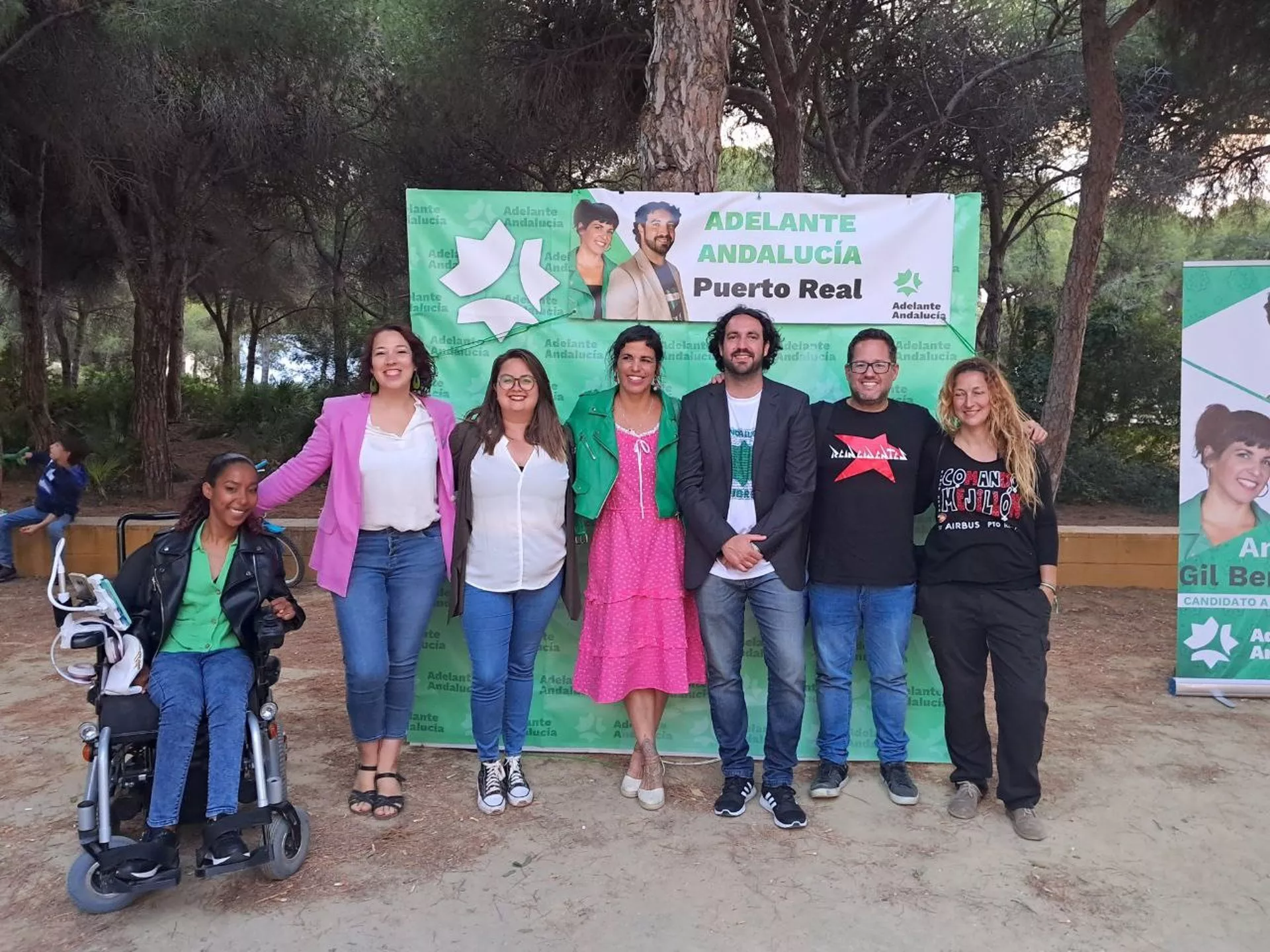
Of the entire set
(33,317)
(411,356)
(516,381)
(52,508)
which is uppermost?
(33,317)

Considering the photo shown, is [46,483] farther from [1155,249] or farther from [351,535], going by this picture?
[1155,249]

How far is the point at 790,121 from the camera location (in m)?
7.82

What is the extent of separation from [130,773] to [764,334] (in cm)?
259

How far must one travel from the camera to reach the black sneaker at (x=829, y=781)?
350 centimetres

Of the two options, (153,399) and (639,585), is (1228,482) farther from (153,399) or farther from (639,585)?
(153,399)

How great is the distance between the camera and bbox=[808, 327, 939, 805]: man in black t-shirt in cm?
336

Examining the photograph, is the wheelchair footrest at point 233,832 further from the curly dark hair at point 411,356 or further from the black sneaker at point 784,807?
the black sneaker at point 784,807

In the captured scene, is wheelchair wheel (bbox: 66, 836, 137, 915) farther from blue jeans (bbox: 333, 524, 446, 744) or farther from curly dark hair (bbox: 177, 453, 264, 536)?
curly dark hair (bbox: 177, 453, 264, 536)

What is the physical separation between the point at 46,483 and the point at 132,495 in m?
3.34

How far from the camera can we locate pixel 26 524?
7277 mm

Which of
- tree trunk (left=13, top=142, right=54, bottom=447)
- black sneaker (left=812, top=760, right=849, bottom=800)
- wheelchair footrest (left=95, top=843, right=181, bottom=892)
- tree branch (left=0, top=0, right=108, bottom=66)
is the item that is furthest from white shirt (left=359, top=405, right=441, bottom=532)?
tree trunk (left=13, top=142, right=54, bottom=447)

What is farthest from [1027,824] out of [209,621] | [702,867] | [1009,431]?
[209,621]

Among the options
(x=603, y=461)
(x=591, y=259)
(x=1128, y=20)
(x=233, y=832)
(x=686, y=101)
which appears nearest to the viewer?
(x=233, y=832)

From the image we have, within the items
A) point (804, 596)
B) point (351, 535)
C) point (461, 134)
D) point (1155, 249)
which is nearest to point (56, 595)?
point (351, 535)
